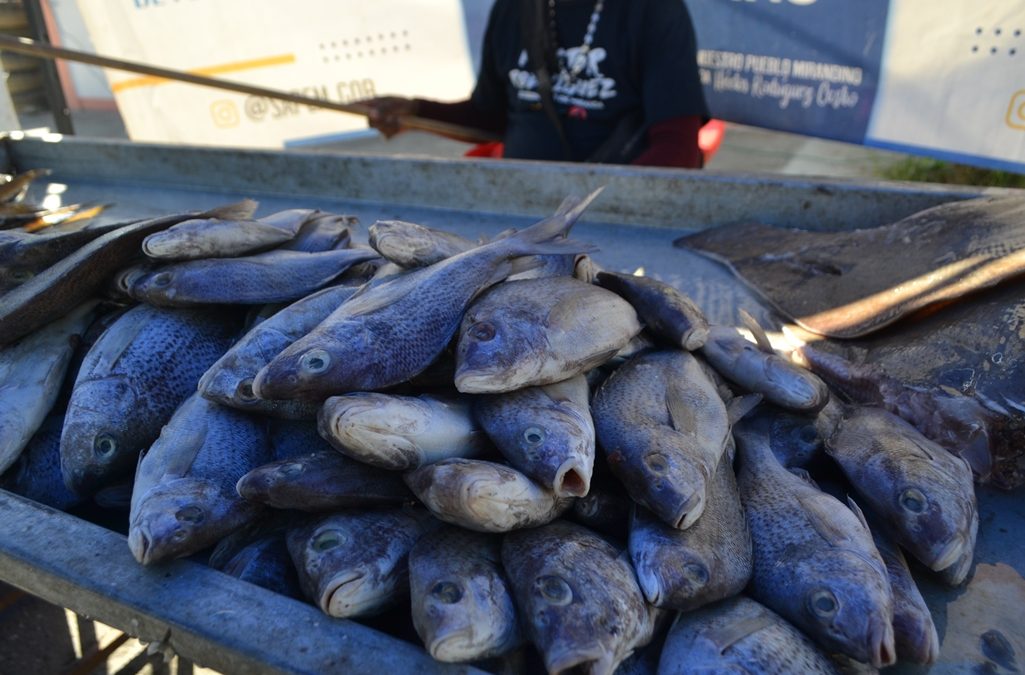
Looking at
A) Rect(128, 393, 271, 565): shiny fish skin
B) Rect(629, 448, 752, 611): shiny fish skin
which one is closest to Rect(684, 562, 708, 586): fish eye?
Rect(629, 448, 752, 611): shiny fish skin

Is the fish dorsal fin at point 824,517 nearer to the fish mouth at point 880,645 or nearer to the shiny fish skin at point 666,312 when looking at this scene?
the fish mouth at point 880,645

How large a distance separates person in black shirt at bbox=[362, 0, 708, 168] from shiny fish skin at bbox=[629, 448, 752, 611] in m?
2.99

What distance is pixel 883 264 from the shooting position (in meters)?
2.62

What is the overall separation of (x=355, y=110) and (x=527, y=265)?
11.4 feet

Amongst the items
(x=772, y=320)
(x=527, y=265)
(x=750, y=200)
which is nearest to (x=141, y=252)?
(x=527, y=265)

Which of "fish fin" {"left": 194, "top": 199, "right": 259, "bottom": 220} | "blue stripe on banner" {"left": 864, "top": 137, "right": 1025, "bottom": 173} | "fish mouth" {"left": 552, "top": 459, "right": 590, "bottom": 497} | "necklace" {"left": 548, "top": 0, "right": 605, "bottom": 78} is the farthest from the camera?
"blue stripe on banner" {"left": 864, "top": 137, "right": 1025, "bottom": 173}

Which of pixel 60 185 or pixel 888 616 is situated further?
pixel 60 185

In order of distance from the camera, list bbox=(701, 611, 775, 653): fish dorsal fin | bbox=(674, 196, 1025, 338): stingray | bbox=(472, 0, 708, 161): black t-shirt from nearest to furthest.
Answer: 1. bbox=(701, 611, 775, 653): fish dorsal fin
2. bbox=(674, 196, 1025, 338): stingray
3. bbox=(472, 0, 708, 161): black t-shirt

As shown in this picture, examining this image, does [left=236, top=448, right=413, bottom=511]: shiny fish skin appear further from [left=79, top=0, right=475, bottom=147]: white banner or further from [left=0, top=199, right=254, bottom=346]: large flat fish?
[left=79, top=0, right=475, bottom=147]: white banner

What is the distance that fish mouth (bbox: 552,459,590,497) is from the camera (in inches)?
57.7

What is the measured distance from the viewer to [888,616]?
4.45 ft

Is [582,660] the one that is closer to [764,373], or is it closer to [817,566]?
[817,566]

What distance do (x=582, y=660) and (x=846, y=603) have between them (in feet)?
1.73

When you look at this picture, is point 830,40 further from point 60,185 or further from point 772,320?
point 60,185
